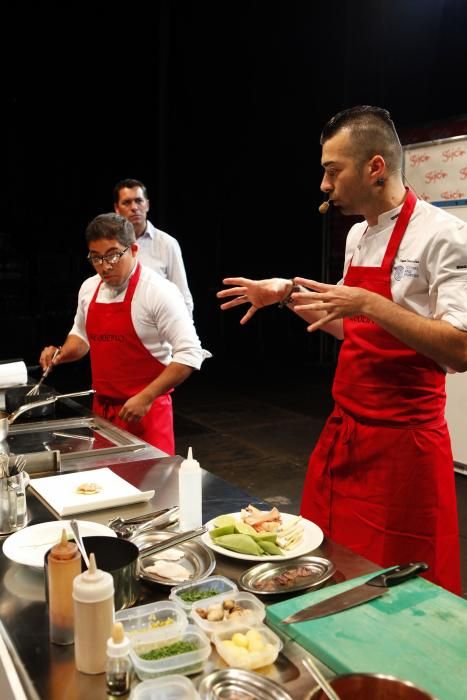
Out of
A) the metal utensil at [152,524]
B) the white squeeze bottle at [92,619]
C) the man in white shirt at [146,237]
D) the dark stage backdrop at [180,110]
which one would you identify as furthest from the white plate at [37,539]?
the dark stage backdrop at [180,110]

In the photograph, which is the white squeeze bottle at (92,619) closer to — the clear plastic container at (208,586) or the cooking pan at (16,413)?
the clear plastic container at (208,586)

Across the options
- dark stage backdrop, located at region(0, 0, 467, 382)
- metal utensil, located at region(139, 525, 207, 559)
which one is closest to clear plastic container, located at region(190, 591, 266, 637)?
metal utensil, located at region(139, 525, 207, 559)

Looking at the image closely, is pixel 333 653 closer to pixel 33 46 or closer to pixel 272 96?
pixel 33 46

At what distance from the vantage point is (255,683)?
1.00 metres

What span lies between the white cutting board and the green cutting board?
72 cm

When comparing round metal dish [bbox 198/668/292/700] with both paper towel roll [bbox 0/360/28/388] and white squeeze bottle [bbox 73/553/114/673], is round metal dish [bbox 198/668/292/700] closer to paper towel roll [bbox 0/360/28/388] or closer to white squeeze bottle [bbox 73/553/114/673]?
white squeeze bottle [bbox 73/553/114/673]

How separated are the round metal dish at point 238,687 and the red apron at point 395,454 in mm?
1140

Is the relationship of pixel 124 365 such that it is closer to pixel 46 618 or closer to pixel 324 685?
pixel 46 618

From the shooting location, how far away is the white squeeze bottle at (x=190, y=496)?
1.60 metres

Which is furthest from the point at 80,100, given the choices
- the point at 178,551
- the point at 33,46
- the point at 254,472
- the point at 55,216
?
the point at 178,551

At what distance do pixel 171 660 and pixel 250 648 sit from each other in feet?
0.42

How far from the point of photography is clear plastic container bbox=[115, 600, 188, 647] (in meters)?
1.10

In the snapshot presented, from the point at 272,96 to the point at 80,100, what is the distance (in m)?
2.48

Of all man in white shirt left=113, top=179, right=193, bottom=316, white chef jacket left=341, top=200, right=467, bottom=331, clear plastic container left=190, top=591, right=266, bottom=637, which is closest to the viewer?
clear plastic container left=190, top=591, right=266, bottom=637
